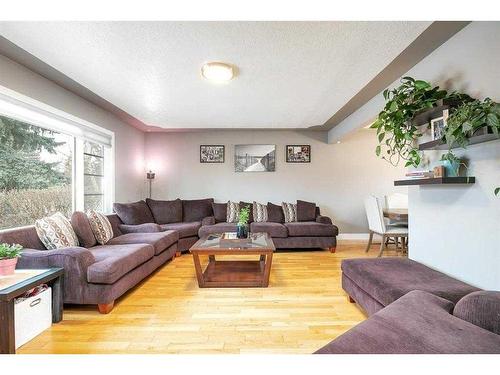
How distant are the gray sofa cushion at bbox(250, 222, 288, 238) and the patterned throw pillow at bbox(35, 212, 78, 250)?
2670 millimetres

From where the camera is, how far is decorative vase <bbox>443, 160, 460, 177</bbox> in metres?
2.02

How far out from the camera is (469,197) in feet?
6.40

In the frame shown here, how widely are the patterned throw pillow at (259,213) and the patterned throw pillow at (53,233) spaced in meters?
3.01

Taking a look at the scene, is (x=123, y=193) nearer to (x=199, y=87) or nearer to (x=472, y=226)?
(x=199, y=87)

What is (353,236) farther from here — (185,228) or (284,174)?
(185,228)

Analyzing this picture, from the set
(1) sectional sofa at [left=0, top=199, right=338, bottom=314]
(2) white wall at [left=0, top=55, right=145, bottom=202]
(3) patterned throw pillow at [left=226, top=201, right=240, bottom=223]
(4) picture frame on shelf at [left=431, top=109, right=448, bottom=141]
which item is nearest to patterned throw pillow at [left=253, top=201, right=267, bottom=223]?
(3) patterned throw pillow at [left=226, top=201, right=240, bottom=223]

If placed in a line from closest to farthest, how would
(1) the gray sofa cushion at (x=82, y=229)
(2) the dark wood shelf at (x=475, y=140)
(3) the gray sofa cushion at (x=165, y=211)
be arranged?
(2) the dark wood shelf at (x=475, y=140)
(1) the gray sofa cushion at (x=82, y=229)
(3) the gray sofa cushion at (x=165, y=211)

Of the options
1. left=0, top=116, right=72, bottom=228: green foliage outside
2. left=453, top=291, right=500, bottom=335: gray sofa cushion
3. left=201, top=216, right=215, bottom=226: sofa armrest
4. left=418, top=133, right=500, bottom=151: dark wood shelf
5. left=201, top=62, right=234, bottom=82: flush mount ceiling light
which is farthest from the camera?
left=201, top=216, right=215, bottom=226: sofa armrest

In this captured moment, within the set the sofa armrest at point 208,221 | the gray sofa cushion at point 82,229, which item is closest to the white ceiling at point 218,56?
the gray sofa cushion at point 82,229

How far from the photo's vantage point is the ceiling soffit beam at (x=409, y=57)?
2006 millimetres

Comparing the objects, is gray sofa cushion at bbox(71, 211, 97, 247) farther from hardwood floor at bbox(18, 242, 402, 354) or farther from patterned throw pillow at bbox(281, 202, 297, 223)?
patterned throw pillow at bbox(281, 202, 297, 223)

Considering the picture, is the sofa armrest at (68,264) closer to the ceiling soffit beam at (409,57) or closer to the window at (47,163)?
the window at (47,163)

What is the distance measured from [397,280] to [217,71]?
2.38 metres

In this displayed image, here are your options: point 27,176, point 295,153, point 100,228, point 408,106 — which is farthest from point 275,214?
point 27,176
